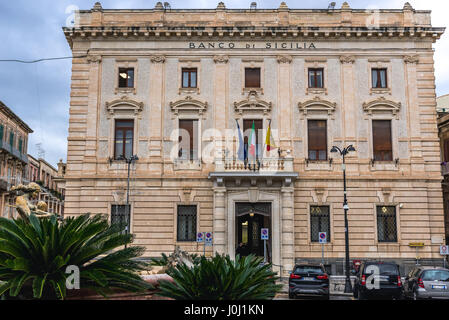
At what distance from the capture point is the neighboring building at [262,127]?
27.6 m

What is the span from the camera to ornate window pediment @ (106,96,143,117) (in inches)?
1134

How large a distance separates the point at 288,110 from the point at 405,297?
1317 cm

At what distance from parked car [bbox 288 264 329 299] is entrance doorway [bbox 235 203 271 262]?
8775mm

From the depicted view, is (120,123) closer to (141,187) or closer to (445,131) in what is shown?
(141,187)

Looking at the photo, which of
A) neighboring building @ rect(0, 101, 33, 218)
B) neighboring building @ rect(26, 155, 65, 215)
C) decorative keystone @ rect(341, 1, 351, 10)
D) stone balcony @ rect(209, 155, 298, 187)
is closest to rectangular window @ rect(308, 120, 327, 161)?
stone balcony @ rect(209, 155, 298, 187)

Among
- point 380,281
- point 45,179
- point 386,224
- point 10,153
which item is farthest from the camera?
point 45,179

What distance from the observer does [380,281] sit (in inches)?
734

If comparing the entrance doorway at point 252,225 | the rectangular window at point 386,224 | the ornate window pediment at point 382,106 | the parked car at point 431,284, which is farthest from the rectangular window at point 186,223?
the parked car at point 431,284

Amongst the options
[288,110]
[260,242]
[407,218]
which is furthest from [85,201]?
[407,218]

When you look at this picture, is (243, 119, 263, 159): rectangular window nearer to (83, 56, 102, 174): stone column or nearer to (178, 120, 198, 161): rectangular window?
(178, 120, 198, 161): rectangular window

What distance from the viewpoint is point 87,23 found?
2978 cm

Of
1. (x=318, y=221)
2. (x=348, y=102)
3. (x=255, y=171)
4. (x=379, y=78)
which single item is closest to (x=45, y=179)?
(x=255, y=171)

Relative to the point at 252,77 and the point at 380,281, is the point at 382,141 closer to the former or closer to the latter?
the point at 252,77

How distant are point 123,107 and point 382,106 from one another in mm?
15431
